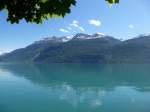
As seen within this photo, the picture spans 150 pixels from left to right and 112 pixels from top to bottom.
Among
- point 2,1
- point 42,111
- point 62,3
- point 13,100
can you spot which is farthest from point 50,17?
point 13,100

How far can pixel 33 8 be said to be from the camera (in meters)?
4.34

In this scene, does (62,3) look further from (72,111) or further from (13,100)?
(13,100)

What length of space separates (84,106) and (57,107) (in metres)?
4.02

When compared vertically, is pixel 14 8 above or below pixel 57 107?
above

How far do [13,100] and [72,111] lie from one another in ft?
36.9

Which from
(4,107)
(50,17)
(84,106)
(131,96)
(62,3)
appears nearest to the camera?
(62,3)

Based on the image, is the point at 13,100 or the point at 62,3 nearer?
the point at 62,3

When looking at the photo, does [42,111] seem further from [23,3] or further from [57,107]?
[23,3]

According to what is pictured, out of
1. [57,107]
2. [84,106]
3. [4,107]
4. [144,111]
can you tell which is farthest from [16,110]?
[144,111]

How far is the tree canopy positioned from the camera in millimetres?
4137

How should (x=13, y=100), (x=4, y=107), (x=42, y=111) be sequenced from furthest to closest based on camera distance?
(x=13, y=100) < (x=4, y=107) < (x=42, y=111)

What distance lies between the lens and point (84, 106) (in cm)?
3791

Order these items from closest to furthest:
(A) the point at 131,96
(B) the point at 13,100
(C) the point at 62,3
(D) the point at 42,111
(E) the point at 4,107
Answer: (C) the point at 62,3 < (D) the point at 42,111 < (E) the point at 4,107 < (B) the point at 13,100 < (A) the point at 131,96

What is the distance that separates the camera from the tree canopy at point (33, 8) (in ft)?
13.6
